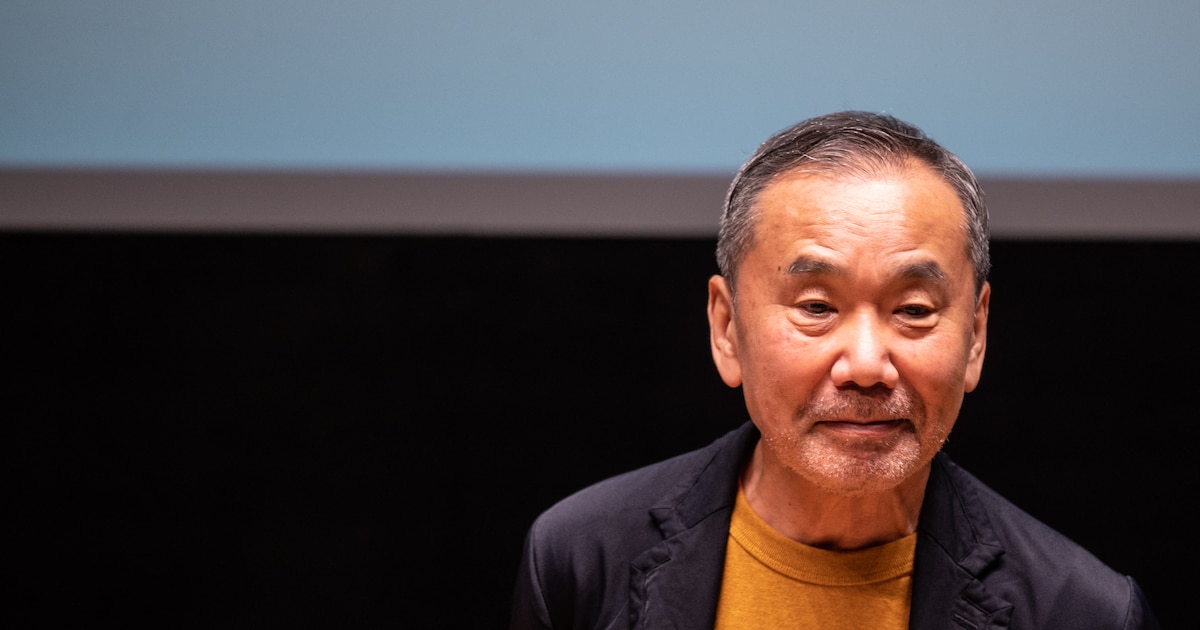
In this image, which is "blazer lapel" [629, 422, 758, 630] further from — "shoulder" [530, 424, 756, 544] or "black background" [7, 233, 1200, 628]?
"black background" [7, 233, 1200, 628]

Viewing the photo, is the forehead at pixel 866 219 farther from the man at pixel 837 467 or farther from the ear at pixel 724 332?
the ear at pixel 724 332

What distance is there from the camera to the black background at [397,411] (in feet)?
6.25

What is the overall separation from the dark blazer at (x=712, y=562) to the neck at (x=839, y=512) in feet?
0.08

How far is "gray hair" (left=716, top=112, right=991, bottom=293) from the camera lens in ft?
3.88

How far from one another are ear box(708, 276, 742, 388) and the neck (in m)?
0.11

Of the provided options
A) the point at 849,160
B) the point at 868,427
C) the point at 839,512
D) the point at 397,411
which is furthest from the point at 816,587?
the point at 397,411

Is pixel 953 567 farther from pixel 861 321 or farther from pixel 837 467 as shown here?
pixel 861 321

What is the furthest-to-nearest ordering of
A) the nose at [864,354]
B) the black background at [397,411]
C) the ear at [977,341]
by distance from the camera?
the black background at [397,411] < the ear at [977,341] < the nose at [864,354]

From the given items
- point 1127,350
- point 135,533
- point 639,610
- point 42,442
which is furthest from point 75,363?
point 1127,350

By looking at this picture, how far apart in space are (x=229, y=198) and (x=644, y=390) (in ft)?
2.35

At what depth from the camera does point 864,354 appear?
1.12 m

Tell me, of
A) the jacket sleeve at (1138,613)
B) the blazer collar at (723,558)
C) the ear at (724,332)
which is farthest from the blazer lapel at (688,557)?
the jacket sleeve at (1138,613)

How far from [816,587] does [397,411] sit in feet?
2.99

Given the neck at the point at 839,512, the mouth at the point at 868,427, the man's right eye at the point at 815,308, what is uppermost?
the man's right eye at the point at 815,308
